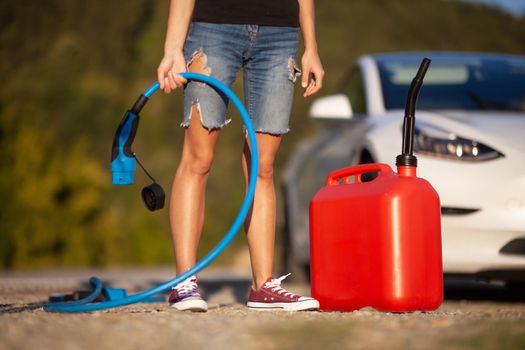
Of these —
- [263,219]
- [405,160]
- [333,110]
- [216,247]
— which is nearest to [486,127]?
[333,110]

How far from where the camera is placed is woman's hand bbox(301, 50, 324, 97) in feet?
13.3

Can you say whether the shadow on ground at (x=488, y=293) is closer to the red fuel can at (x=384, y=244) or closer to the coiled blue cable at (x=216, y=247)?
the red fuel can at (x=384, y=244)

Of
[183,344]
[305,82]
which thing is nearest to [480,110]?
[305,82]

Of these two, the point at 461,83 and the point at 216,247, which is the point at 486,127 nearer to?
the point at 461,83

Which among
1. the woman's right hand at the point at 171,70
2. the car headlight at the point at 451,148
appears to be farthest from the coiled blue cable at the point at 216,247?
the car headlight at the point at 451,148

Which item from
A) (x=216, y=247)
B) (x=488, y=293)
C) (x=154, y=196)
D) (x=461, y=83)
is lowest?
(x=488, y=293)

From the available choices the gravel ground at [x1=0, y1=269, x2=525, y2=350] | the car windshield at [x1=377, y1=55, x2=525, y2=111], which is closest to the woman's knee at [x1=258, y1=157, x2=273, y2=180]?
the gravel ground at [x1=0, y1=269, x2=525, y2=350]

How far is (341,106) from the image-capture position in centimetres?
560

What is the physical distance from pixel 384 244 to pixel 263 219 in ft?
2.22

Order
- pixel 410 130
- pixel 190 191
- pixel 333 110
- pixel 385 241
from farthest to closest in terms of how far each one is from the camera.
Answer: pixel 333 110
pixel 190 191
pixel 410 130
pixel 385 241

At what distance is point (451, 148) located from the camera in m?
4.71

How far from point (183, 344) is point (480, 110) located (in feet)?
11.4

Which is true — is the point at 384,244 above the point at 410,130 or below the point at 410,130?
below

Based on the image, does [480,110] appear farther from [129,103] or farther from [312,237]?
[129,103]
